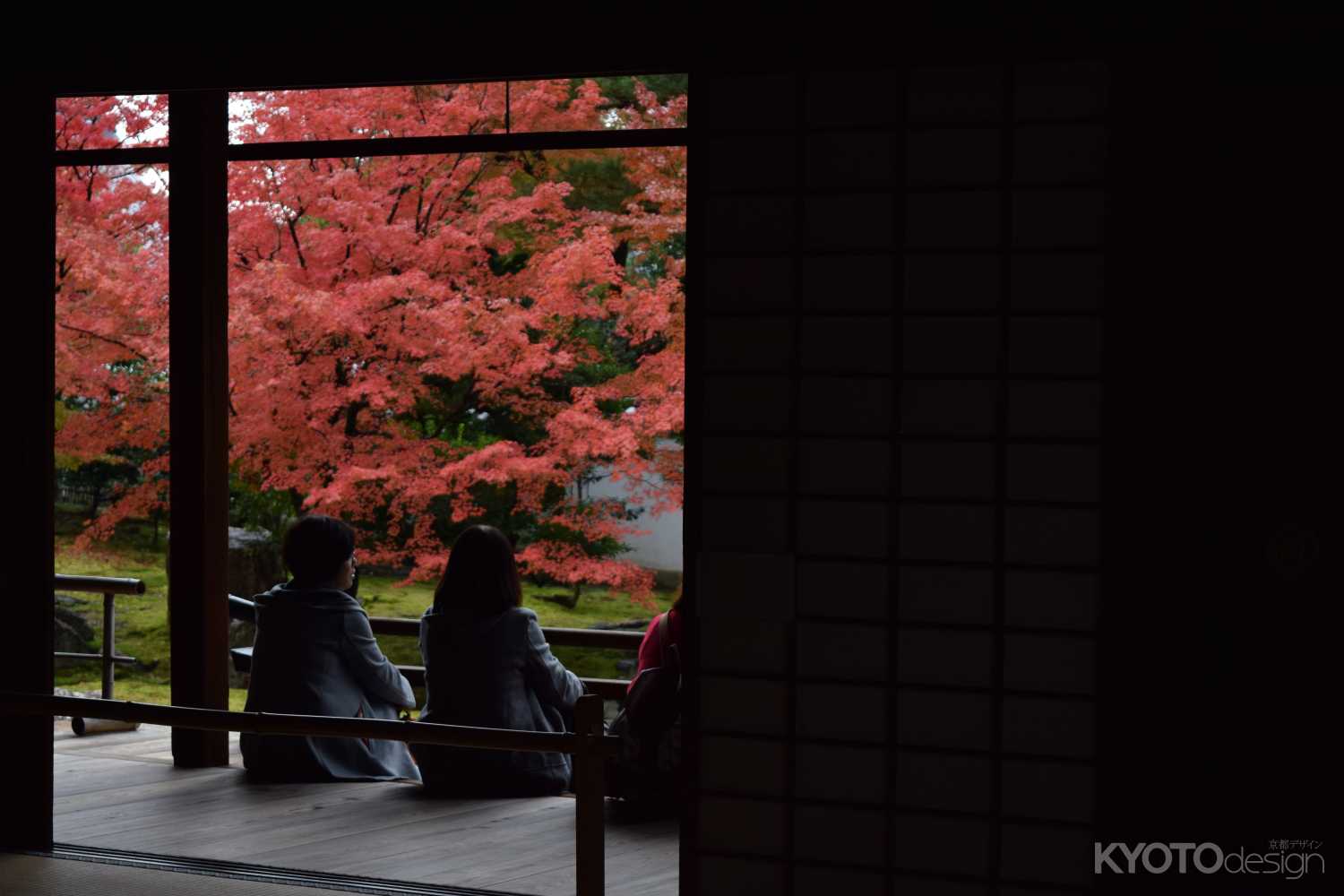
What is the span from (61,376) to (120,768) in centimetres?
334

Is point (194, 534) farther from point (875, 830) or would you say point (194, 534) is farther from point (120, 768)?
point (875, 830)

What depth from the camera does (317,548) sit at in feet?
14.7

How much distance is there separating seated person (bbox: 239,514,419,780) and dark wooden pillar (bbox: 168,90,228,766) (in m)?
0.35

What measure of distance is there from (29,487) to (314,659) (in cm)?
111

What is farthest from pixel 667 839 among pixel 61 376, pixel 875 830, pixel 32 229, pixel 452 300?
pixel 61 376

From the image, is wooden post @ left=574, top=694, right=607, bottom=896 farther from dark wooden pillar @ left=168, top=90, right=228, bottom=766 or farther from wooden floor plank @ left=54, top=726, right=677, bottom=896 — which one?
dark wooden pillar @ left=168, top=90, right=228, bottom=766

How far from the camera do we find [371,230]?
23.4ft

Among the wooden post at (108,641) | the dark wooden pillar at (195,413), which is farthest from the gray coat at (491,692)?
the wooden post at (108,641)

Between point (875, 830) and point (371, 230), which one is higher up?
point (371, 230)

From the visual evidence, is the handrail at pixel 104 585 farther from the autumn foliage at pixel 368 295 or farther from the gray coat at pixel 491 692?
the gray coat at pixel 491 692

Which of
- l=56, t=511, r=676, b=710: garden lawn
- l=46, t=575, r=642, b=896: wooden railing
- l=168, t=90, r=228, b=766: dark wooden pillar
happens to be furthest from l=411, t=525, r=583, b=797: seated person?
l=56, t=511, r=676, b=710: garden lawn

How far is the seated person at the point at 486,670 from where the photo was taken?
432 centimetres

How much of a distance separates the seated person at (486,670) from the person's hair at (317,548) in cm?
38

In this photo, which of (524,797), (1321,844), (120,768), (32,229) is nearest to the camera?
(1321,844)
